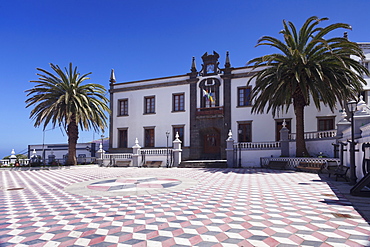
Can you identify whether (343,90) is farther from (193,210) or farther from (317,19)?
(193,210)

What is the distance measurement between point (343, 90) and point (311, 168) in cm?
550

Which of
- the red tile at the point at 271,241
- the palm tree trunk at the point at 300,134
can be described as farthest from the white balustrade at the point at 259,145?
the red tile at the point at 271,241

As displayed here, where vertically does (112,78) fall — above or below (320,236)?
above

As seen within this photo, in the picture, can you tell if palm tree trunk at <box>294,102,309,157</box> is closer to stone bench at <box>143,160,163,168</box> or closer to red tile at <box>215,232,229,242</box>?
stone bench at <box>143,160,163,168</box>

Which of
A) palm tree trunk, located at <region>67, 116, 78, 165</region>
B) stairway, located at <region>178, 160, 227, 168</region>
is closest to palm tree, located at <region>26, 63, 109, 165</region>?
palm tree trunk, located at <region>67, 116, 78, 165</region>

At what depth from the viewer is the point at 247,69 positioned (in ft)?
78.1

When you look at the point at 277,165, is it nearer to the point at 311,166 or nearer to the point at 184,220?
the point at 311,166

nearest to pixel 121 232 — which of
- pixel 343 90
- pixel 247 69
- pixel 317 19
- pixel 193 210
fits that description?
pixel 193 210

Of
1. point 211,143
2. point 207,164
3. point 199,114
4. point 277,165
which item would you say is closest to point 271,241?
point 277,165

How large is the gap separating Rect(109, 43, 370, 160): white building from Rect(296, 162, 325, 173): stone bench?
6491 millimetres

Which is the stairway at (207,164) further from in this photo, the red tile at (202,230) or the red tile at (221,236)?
the red tile at (221,236)

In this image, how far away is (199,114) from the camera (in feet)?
80.9

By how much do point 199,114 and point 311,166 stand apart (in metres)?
11.8

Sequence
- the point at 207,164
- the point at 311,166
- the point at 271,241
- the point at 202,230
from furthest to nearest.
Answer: the point at 207,164 → the point at 311,166 → the point at 202,230 → the point at 271,241
